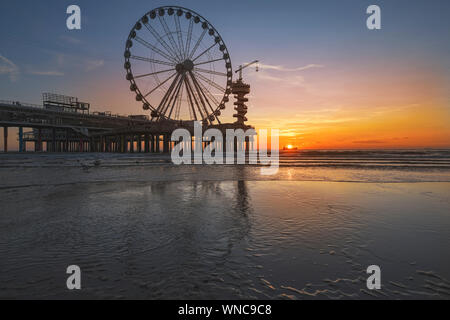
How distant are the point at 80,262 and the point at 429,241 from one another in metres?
5.55

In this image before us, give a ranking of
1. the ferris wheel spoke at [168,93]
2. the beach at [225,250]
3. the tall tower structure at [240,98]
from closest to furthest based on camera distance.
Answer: the beach at [225,250] → the ferris wheel spoke at [168,93] → the tall tower structure at [240,98]

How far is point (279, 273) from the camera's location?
296cm

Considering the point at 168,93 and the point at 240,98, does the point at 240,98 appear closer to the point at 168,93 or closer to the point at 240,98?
the point at 240,98

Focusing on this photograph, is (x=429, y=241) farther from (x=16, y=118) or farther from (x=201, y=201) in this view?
(x=16, y=118)

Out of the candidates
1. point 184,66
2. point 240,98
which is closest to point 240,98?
point 240,98

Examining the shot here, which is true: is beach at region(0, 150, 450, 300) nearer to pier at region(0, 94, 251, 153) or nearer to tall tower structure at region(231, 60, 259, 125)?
pier at region(0, 94, 251, 153)

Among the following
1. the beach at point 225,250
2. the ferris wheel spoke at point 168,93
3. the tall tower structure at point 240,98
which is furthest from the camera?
the tall tower structure at point 240,98

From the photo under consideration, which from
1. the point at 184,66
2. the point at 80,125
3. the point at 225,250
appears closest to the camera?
the point at 225,250

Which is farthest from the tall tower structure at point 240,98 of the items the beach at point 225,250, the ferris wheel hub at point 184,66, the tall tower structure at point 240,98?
the beach at point 225,250

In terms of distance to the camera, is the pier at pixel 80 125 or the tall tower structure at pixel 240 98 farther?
the tall tower structure at pixel 240 98

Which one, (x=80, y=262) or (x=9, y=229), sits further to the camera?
(x=9, y=229)

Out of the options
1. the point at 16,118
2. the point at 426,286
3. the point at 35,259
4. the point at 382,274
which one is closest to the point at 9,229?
the point at 35,259

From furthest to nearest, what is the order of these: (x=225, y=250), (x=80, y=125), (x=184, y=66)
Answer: (x=80, y=125) → (x=184, y=66) → (x=225, y=250)

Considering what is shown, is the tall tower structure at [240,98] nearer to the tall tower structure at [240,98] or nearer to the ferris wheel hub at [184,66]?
the tall tower structure at [240,98]
